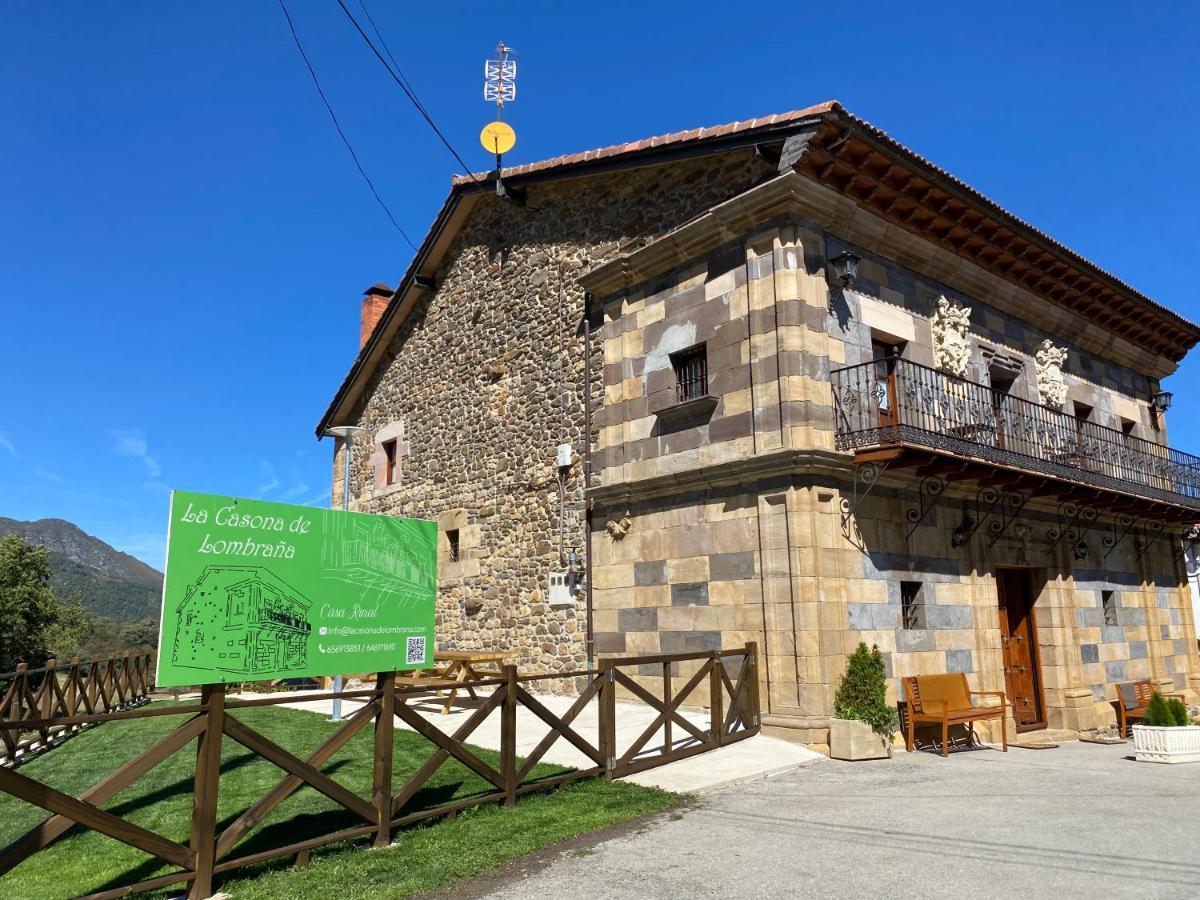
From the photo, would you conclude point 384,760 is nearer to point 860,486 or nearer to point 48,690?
point 860,486

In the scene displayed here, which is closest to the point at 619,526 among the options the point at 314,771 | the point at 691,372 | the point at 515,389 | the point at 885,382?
the point at 691,372

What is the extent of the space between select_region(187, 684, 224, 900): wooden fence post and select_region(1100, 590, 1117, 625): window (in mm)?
14263

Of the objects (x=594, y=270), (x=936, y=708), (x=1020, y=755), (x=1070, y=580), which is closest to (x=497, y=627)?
(x=594, y=270)

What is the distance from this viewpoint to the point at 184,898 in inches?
184

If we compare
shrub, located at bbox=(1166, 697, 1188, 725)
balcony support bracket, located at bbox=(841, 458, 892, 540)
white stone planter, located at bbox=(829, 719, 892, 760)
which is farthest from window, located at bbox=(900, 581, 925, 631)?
shrub, located at bbox=(1166, 697, 1188, 725)

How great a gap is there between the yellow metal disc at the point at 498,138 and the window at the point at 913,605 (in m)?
10.2

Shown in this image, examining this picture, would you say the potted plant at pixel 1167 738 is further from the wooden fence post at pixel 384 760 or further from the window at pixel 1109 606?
the wooden fence post at pixel 384 760

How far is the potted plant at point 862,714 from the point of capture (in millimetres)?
8602

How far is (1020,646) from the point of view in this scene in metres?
12.5

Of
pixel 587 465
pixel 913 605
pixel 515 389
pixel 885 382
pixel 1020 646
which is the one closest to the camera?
pixel 913 605

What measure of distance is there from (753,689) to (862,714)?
4.00 feet

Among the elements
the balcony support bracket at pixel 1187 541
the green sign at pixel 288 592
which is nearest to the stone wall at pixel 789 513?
the balcony support bracket at pixel 1187 541

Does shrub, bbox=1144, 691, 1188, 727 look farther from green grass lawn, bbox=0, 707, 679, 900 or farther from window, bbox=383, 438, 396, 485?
window, bbox=383, 438, 396, 485

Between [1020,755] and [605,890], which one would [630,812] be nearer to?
[605,890]
